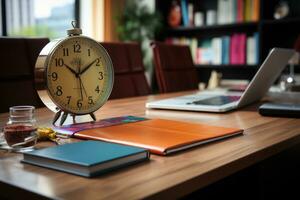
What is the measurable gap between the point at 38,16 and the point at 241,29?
2.02 metres

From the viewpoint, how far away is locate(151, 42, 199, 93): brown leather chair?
224cm

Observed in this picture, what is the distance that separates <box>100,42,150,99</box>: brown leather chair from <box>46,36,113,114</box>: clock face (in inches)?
34.4

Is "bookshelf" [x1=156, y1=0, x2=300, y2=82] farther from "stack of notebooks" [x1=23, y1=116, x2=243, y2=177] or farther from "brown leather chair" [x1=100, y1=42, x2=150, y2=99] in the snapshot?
"stack of notebooks" [x1=23, y1=116, x2=243, y2=177]

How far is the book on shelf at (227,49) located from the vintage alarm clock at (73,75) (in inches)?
110

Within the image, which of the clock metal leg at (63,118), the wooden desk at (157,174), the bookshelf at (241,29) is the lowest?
the wooden desk at (157,174)

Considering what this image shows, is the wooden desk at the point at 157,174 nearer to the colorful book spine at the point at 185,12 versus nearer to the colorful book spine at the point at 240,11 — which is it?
the colorful book spine at the point at 240,11

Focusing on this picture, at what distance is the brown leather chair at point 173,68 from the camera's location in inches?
88.4

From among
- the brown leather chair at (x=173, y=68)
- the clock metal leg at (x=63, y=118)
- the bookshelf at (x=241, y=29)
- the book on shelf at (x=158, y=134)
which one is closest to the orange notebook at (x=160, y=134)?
the book on shelf at (x=158, y=134)

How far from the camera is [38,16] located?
377cm

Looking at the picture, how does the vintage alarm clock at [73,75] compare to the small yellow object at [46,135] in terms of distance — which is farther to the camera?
the vintage alarm clock at [73,75]

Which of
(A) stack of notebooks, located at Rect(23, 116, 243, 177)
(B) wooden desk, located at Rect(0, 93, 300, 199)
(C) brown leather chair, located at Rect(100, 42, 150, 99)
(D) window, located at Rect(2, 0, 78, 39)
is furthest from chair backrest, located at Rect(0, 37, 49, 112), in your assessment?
(D) window, located at Rect(2, 0, 78, 39)

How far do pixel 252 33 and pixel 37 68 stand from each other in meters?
3.24

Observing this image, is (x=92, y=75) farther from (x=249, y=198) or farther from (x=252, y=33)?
(x=252, y=33)

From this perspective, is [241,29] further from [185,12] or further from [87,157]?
[87,157]
